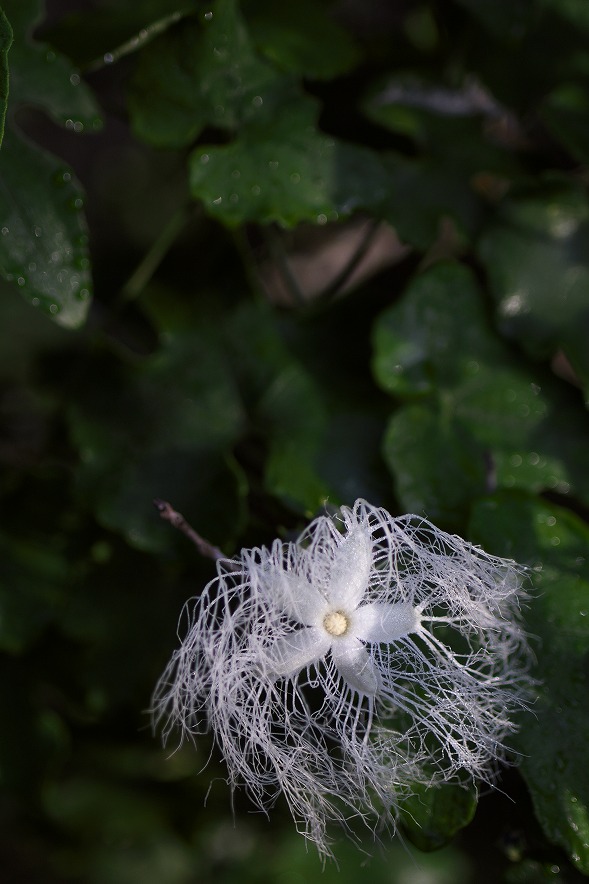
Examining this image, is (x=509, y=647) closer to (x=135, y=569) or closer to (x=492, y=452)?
(x=492, y=452)

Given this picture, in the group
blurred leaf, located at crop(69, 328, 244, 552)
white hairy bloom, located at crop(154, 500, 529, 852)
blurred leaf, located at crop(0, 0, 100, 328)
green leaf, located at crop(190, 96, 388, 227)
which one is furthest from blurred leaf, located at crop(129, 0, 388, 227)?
white hairy bloom, located at crop(154, 500, 529, 852)

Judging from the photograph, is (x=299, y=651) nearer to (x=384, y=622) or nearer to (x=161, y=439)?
(x=384, y=622)

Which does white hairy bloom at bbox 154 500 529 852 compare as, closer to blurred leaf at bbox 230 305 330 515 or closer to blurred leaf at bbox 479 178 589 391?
blurred leaf at bbox 230 305 330 515

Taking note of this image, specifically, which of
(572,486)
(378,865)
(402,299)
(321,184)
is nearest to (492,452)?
(572,486)

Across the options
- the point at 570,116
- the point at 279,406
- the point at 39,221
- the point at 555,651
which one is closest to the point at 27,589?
the point at 279,406

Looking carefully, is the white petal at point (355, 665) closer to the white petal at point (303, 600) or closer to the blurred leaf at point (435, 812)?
the white petal at point (303, 600)

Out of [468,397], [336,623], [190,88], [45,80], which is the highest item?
[45,80]

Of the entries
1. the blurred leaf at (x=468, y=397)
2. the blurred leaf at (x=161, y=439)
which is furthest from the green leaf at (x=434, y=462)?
the blurred leaf at (x=161, y=439)
